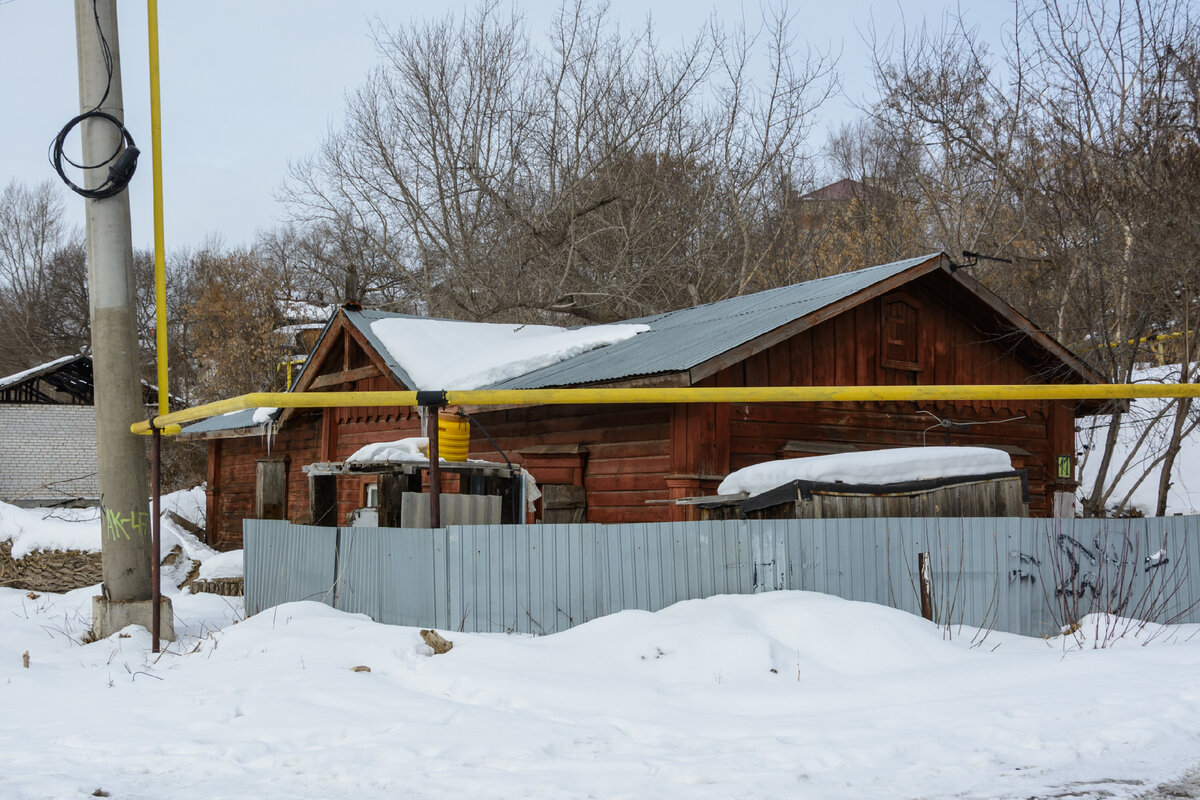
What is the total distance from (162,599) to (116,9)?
5.35 m

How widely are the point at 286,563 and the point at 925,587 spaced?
525cm

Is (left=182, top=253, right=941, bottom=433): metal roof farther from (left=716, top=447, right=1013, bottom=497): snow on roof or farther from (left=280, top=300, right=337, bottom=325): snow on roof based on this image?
(left=280, top=300, right=337, bottom=325): snow on roof

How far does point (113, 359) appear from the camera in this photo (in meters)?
9.34

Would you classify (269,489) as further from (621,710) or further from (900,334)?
(621,710)

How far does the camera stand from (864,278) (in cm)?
1410

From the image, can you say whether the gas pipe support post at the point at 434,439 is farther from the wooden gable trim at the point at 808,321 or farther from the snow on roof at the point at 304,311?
the snow on roof at the point at 304,311

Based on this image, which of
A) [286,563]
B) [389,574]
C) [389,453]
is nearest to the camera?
[389,574]

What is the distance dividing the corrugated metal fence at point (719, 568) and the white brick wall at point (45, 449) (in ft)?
111

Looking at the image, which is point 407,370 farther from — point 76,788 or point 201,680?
point 76,788

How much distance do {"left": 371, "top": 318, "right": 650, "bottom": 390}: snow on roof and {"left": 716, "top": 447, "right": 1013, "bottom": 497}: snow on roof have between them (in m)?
6.06

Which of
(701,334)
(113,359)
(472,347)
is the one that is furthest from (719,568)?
(472,347)

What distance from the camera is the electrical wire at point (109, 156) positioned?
9.33m

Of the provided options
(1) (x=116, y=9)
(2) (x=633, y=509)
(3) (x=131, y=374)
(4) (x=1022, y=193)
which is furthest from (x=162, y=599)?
(4) (x=1022, y=193)

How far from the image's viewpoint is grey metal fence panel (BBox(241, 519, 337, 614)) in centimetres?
870
